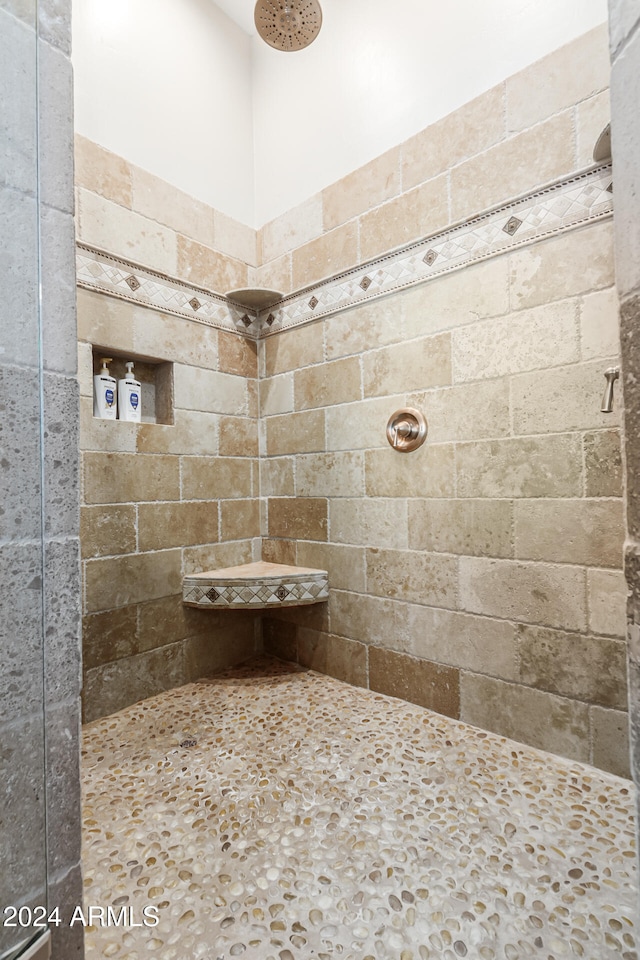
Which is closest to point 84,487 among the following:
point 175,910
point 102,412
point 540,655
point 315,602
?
point 102,412

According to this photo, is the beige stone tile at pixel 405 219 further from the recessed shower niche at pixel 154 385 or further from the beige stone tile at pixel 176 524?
the beige stone tile at pixel 176 524

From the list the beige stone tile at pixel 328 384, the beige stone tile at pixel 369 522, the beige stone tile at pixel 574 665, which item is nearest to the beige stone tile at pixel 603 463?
the beige stone tile at pixel 574 665

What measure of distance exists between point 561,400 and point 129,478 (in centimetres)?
163

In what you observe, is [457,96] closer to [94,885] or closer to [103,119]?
[103,119]

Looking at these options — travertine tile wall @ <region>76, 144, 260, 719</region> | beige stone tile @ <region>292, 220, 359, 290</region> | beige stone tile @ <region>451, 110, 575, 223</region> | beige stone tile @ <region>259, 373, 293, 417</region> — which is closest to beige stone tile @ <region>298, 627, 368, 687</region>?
travertine tile wall @ <region>76, 144, 260, 719</region>

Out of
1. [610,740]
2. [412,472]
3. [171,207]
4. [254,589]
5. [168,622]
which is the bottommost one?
[610,740]

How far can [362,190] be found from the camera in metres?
2.08

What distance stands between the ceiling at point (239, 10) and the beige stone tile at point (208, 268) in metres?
1.19

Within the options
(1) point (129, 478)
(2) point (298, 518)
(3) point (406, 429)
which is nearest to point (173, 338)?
(1) point (129, 478)

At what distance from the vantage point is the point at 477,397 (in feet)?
5.66

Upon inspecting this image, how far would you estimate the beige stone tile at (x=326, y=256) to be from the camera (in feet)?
6.96

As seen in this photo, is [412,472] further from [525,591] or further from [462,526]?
[525,591]

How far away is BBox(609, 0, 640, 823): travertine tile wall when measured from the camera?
1.61 ft

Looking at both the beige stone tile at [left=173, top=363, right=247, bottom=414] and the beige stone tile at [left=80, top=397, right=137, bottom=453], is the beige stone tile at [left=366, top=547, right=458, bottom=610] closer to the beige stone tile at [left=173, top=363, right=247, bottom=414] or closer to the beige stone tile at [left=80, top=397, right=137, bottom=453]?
the beige stone tile at [left=173, top=363, right=247, bottom=414]
